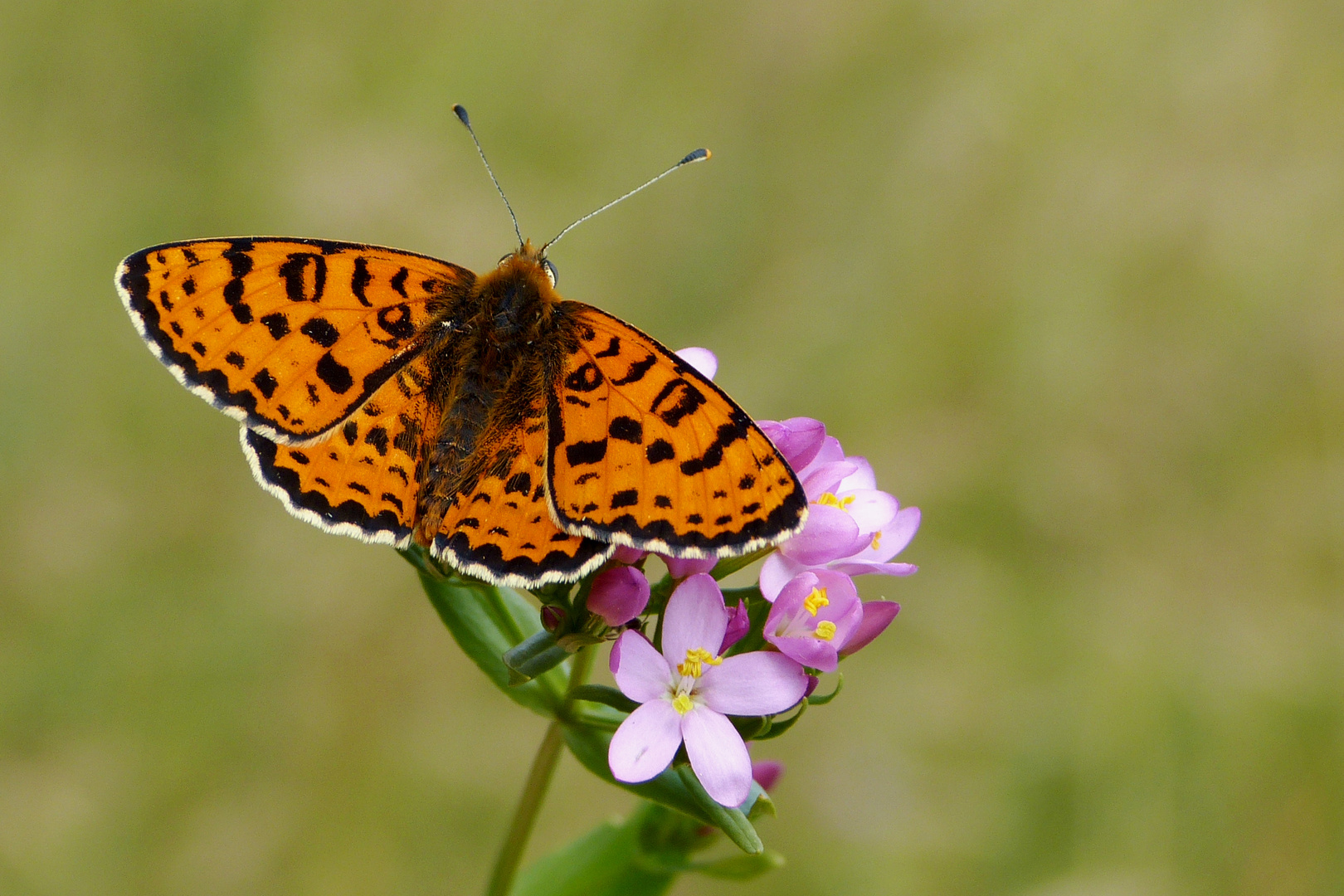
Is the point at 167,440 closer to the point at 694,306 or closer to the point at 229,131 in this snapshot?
the point at 229,131

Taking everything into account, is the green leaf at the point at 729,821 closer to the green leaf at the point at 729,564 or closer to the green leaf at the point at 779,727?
the green leaf at the point at 779,727

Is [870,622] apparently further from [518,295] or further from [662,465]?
[518,295]

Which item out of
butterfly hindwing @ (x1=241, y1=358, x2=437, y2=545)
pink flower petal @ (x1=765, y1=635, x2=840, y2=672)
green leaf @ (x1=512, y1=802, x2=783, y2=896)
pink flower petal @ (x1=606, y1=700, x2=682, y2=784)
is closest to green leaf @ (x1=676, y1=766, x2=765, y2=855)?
pink flower petal @ (x1=606, y1=700, x2=682, y2=784)

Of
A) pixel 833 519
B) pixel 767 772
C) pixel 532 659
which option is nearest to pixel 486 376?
pixel 532 659

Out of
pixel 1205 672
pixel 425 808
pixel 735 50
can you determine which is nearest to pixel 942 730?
pixel 1205 672

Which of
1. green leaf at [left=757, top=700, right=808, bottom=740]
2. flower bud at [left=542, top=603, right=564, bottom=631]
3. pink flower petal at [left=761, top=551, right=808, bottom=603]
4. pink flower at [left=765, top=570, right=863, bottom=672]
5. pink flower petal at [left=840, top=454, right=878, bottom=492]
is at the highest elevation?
pink flower petal at [left=840, top=454, right=878, bottom=492]

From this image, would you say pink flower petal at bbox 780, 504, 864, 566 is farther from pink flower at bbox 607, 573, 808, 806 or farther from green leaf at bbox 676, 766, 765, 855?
green leaf at bbox 676, 766, 765, 855
